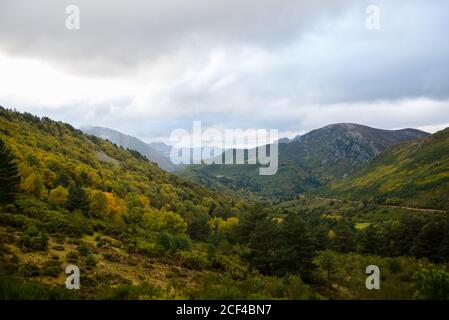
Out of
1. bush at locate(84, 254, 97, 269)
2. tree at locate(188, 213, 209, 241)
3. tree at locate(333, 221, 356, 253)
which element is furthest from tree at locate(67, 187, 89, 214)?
tree at locate(333, 221, 356, 253)

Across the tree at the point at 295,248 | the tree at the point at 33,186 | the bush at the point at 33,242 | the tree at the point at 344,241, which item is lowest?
the tree at the point at 344,241

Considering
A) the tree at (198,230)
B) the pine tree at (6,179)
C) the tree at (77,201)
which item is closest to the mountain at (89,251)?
the tree at (77,201)

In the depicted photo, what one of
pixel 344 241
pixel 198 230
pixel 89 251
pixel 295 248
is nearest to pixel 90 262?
pixel 89 251

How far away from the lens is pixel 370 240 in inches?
2516

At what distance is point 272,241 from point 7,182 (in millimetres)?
30928

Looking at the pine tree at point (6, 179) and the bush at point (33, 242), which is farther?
the pine tree at point (6, 179)

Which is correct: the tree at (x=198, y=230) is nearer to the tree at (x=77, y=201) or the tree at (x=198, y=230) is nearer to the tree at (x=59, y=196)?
the tree at (x=77, y=201)

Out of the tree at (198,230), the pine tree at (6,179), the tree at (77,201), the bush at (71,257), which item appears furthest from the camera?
the tree at (198,230)

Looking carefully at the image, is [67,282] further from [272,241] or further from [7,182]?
[7,182]

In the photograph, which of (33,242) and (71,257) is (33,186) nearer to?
(33,242)

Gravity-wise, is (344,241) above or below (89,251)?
below

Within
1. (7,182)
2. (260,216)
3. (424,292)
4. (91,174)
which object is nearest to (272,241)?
(260,216)
